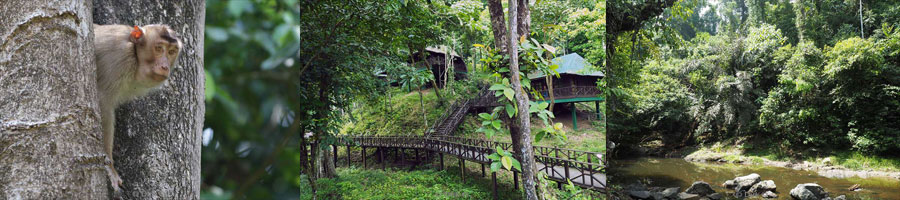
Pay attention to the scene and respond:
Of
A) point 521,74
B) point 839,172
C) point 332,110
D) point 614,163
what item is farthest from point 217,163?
point 839,172

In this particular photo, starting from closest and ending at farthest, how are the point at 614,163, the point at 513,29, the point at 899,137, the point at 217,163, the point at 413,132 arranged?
the point at 217,163, the point at 413,132, the point at 513,29, the point at 614,163, the point at 899,137

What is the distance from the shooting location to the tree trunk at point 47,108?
37 cm

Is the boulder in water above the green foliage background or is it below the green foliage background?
below

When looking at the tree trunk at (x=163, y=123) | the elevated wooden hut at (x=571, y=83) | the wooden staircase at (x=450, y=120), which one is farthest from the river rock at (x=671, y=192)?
the tree trunk at (x=163, y=123)

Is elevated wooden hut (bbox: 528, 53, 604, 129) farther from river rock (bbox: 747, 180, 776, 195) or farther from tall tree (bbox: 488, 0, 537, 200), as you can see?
river rock (bbox: 747, 180, 776, 195)

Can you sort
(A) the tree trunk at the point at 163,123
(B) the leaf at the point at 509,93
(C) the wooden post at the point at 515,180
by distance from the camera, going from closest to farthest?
(A) the tree trunk at the point at 163,123, (B) the leaf at the point at 509,93, (C) the wooden post at the point at 515,180

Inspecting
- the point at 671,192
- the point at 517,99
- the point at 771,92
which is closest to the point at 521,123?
the point at 517,99

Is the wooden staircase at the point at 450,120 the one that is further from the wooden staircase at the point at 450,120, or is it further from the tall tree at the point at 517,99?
the tall tree at the point at 517,99

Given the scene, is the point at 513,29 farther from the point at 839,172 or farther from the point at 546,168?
the point at 839,172

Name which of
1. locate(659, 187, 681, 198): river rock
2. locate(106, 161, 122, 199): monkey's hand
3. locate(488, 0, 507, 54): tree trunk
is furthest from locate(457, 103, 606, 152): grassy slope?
locate(106, 161, 122, 199): monkey's hand

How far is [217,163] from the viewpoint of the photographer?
44.9 inches

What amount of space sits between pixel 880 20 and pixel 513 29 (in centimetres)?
262

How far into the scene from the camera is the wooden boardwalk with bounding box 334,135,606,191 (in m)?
1.77

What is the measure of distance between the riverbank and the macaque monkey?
270 centimetres
